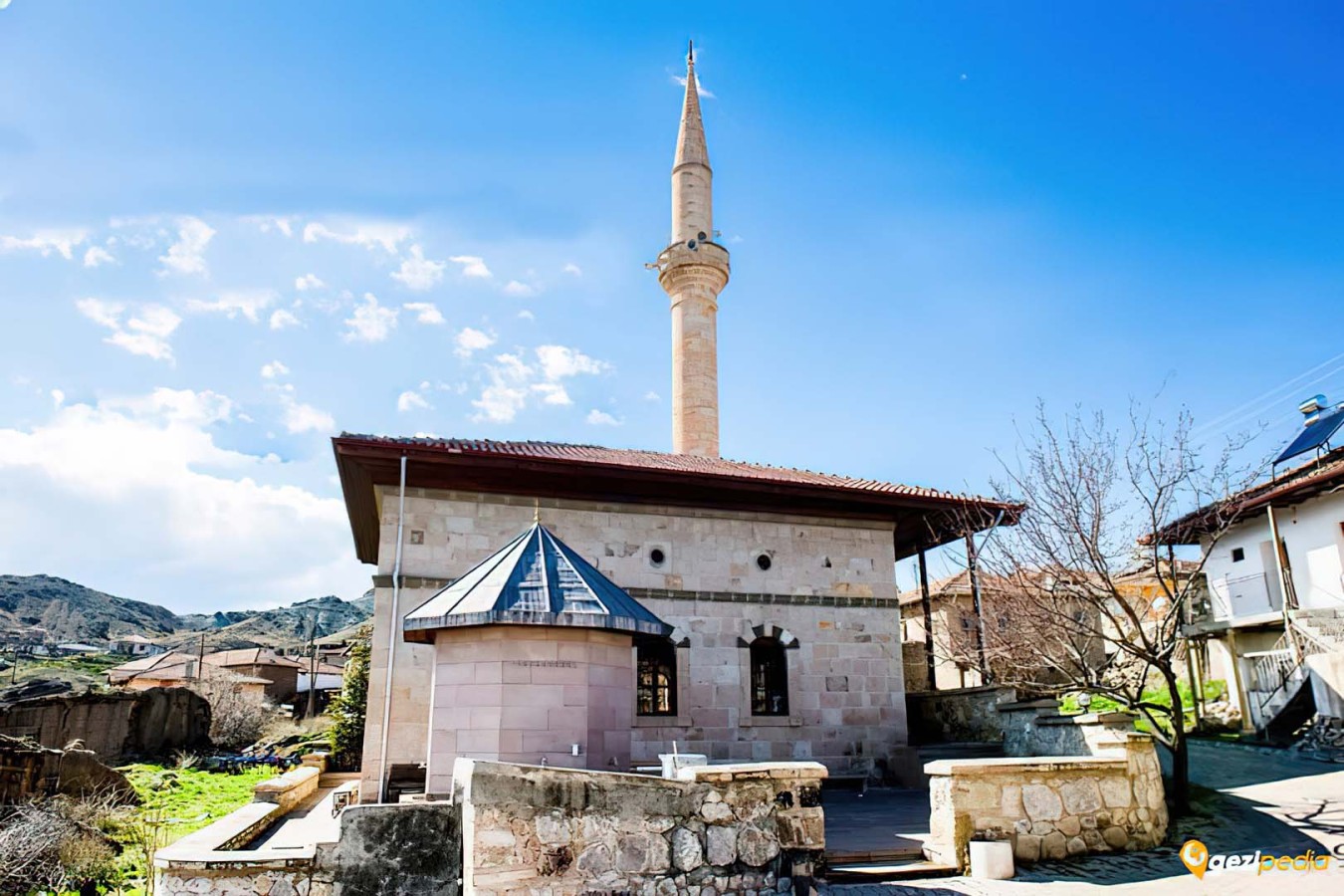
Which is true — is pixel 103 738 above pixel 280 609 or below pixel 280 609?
below

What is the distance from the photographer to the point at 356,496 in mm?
14922

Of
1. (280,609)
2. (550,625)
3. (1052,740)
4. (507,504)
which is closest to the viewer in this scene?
(550,625)

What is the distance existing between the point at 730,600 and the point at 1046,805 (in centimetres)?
669

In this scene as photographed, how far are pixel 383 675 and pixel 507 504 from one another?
2831mm

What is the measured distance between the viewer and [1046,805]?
7.55 meters

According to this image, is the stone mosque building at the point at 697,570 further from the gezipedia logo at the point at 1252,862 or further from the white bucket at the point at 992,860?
the gezipedia logo at the point at 1252,862

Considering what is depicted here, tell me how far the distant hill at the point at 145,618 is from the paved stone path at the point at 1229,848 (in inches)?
2534

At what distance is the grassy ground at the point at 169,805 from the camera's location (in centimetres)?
1273

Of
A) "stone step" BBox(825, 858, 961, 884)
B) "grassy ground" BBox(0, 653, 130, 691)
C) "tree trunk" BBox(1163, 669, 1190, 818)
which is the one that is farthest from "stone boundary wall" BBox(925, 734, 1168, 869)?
"grassy ground" BBox(0, 653, 130, 691)

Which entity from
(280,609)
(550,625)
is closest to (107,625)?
(280,609)

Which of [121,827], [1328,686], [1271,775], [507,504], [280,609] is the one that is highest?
[280,609]

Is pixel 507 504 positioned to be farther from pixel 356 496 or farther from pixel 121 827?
pixel 121 827

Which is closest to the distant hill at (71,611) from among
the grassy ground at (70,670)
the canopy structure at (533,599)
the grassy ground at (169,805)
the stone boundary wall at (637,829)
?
the grassy ground at (70,670)

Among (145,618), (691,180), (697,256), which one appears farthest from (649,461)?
(145,618)
